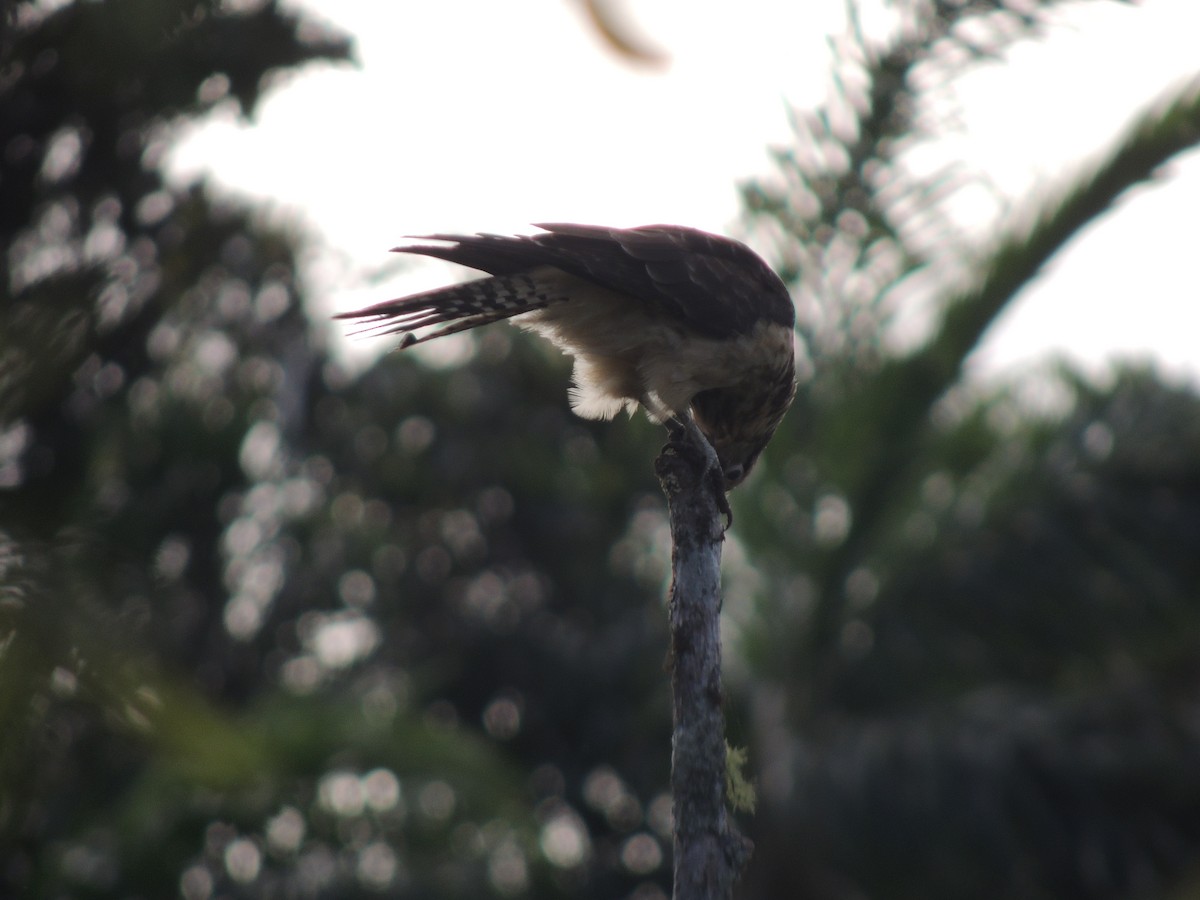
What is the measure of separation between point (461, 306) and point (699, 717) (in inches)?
81.6

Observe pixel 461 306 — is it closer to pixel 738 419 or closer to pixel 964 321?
pixel 738 419

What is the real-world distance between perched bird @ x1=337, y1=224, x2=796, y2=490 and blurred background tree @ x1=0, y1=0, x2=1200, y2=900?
934 mm

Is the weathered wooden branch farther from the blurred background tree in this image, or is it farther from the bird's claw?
the blurred background tree

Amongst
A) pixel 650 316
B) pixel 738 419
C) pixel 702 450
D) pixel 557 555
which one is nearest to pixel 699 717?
pixel 702 450

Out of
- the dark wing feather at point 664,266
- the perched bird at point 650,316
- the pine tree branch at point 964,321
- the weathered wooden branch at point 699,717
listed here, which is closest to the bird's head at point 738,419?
the perched bird at point 650,316

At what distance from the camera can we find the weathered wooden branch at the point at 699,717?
2.63m

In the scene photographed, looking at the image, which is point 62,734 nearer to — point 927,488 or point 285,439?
point 927,488

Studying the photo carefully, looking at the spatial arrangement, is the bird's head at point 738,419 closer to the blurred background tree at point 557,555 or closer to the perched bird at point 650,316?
the perched bird at point 650,316

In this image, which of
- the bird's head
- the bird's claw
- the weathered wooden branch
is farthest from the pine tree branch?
the weathered wooden branch

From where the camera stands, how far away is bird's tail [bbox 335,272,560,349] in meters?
4.11

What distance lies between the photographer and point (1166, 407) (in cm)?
852

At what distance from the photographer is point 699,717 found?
2814 millimetres

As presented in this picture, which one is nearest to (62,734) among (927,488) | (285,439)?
(927,488)

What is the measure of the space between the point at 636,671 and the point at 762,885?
2.88m
